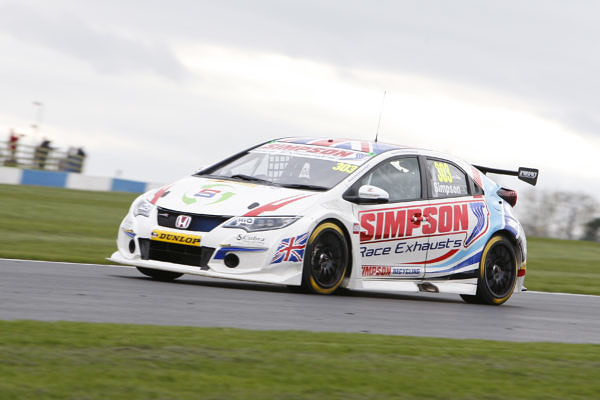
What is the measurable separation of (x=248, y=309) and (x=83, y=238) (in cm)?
973

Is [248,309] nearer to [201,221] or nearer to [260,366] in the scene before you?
[201,221]

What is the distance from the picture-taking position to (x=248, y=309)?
314 inches

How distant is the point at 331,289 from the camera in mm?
9711

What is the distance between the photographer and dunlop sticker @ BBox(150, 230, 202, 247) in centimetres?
919

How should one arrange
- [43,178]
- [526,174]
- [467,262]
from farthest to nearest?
[43,178], [526,174], [467,262]

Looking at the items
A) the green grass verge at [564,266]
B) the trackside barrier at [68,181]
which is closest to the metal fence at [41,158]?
the trackside barrier at [68,181]

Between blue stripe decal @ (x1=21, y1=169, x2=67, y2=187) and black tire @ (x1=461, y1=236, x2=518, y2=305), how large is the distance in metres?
28.1

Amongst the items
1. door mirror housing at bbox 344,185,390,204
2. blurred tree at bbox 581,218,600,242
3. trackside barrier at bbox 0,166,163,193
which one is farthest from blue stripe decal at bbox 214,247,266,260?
blurred tree at bbox 581,218,600,242

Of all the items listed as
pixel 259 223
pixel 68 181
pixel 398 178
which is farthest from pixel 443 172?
pixel 68 181

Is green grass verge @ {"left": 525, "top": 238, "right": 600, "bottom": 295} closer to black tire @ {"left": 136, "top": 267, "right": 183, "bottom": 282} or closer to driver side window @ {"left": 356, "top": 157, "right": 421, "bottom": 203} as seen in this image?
driver side window @ {"left": 356, "top": 157, "right": 421, "bottom": 203}

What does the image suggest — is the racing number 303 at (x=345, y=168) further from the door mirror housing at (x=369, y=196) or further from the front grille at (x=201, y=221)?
the front grille at (x=201, y=221)

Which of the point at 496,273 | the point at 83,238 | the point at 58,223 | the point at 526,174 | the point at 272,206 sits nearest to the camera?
the point at 272,206

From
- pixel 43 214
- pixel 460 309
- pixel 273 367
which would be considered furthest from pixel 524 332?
pixel 43 214

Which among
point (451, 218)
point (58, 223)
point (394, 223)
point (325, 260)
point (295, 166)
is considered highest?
point (295, 166)
